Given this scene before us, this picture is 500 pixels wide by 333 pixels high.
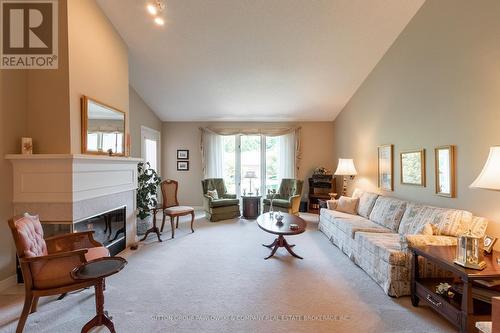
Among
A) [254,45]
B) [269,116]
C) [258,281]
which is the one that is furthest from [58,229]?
[269,116]

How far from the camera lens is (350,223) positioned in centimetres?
361

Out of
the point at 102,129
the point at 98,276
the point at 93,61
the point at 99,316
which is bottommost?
the point at 99,316

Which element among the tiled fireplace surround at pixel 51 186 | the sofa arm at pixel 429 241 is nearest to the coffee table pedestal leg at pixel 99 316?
the tiled fireplace surround at pixel 51 186

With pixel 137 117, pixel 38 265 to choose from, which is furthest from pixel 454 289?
pixel 137 117

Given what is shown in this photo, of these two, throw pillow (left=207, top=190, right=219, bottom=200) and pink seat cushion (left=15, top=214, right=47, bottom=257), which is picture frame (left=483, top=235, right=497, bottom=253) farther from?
throw pillow (left=207, top=190, right=219, bottom=200)

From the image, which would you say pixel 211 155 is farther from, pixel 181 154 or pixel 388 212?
pixel 388 212

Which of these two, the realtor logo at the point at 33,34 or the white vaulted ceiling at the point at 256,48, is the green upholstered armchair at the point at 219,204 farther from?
the realtor logo at the point at 33,34

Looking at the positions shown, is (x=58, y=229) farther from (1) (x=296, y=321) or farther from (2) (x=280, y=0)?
(2) (x=280, y=0)

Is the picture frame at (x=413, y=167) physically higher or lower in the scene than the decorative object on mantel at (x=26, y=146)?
lower

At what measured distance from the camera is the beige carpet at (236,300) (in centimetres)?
201

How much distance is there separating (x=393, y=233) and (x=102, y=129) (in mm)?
4194

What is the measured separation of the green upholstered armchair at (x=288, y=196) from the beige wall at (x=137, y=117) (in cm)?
319

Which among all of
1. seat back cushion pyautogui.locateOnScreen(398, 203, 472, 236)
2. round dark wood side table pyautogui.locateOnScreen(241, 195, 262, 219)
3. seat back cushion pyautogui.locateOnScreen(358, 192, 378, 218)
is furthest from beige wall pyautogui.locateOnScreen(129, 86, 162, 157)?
seat back cushion pyautogui.locateOnScreen(398, 203, 472, 236)

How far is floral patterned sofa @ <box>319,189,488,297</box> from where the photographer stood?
2.41 m
